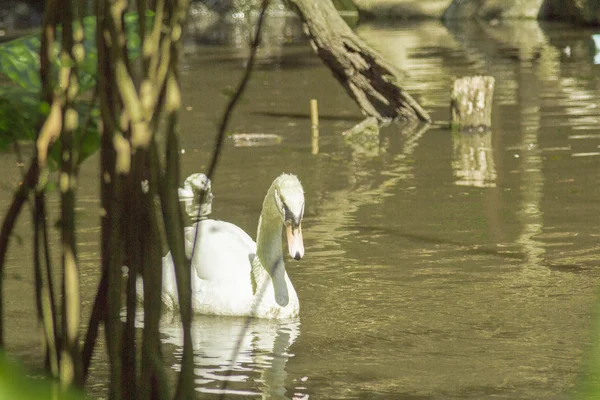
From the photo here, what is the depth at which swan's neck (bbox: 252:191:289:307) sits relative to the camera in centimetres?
663

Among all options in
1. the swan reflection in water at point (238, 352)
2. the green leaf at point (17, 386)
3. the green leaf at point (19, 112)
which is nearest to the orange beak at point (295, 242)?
the swan reflection in water at point (238, 352)

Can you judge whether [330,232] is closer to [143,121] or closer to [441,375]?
[441,375]

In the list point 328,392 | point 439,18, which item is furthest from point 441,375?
point 439,18

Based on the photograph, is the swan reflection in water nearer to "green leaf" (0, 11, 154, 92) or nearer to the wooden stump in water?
"green leaf" (0, 11, 154, 92)

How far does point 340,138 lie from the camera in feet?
46.0

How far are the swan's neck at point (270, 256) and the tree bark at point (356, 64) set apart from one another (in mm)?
6598

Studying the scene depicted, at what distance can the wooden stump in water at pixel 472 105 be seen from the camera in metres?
13.5

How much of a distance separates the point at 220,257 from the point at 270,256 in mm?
287

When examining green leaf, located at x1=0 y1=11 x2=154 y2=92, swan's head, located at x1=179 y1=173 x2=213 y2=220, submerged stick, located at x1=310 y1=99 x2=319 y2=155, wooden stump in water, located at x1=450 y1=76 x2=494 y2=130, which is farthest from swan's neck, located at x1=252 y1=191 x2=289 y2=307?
wooden stump in water, located at x1=450 y1=76 x2=494 y2=130

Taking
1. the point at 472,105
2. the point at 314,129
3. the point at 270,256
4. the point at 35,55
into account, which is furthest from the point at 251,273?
the point at 314,129

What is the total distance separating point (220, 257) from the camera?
6.80m

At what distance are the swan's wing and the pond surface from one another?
254 mm

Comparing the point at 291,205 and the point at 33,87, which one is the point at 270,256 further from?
the point at 33,87

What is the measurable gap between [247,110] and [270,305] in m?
10.4
